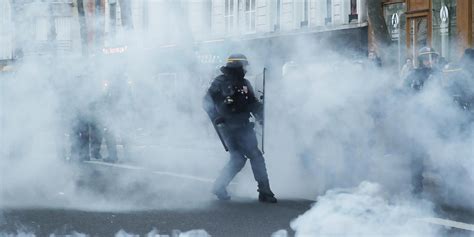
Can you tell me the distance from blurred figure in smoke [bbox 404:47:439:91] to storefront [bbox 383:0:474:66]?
9417 mm

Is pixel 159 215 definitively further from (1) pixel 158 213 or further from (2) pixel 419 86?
(2) pixel 419 86

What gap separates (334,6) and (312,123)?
13.6 metres

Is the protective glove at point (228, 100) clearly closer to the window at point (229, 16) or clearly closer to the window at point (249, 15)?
the window at point (229, 16)

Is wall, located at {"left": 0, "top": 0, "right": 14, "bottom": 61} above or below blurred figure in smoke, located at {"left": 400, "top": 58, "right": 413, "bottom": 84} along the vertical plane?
above

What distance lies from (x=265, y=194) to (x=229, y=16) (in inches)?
393

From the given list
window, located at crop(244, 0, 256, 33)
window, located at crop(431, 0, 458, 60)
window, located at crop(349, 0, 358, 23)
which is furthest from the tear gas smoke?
window, located at crop(349, 0, 358, 23)

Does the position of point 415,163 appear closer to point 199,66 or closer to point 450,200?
point 450,200

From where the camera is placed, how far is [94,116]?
12789 mm

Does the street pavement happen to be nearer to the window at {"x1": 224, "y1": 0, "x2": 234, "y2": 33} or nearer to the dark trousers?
the dark trousers

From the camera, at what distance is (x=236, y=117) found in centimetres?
827

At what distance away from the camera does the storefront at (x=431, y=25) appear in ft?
60.6

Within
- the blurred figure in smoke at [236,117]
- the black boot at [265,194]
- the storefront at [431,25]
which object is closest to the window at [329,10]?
the storefront at [431,25]

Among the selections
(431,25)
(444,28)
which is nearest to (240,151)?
(444,28)

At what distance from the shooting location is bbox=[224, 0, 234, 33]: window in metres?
17.6
